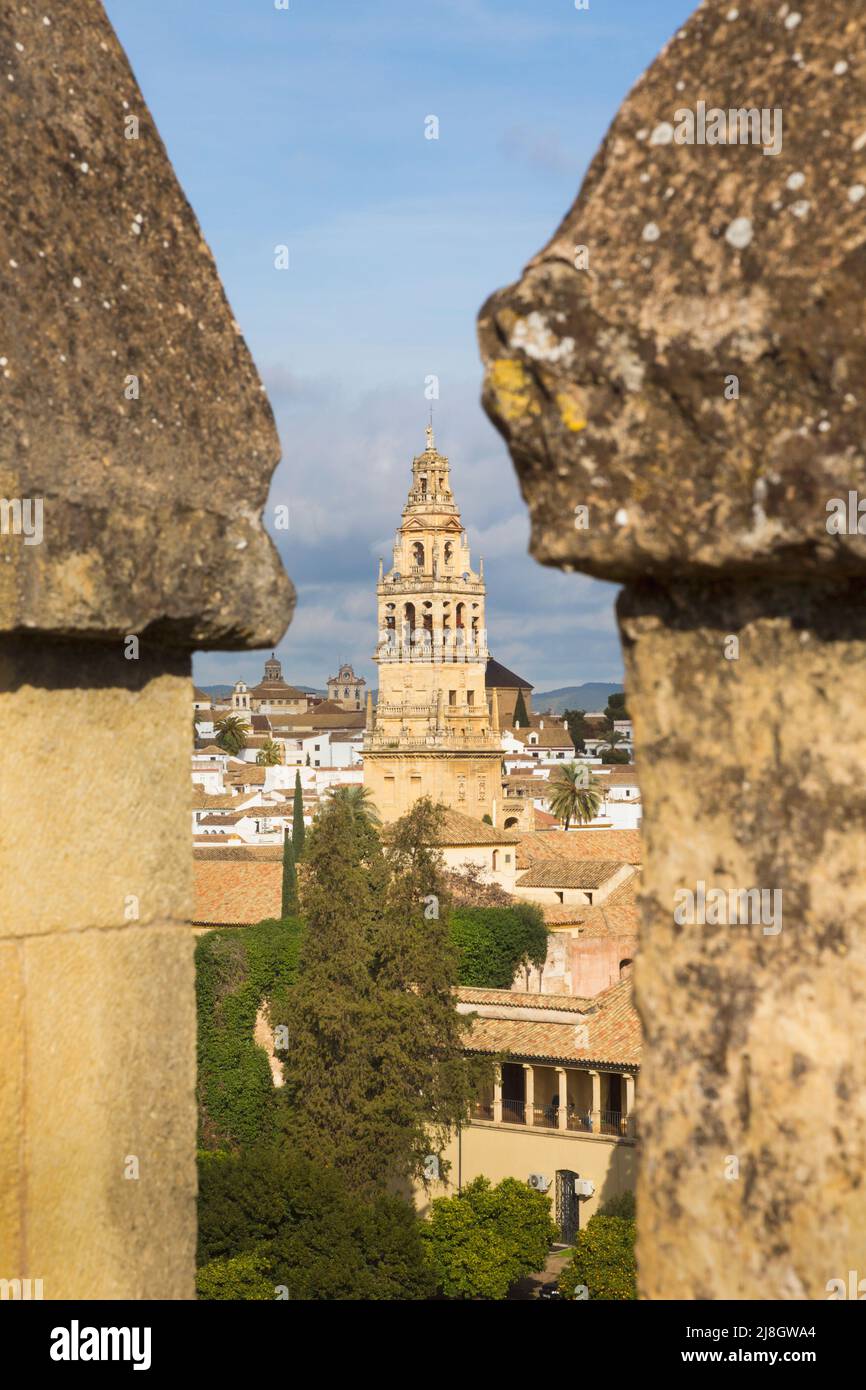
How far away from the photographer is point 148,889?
10.9 feet

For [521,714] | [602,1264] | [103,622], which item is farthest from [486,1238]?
[521,714]

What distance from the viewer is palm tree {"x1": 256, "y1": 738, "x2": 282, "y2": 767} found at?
118 meters

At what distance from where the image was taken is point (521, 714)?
5802 inches

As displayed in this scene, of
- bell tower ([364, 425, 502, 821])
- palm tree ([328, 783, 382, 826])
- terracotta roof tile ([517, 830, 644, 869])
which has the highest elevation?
bell tower ([364, 425, 502, 821])

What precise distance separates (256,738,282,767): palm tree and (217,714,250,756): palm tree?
165cm

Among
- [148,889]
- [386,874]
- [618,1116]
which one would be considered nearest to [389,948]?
[386,874]

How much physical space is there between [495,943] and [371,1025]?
15.4 m

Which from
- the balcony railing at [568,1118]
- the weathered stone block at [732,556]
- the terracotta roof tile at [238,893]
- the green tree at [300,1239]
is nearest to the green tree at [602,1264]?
the green tree at [300,1239]

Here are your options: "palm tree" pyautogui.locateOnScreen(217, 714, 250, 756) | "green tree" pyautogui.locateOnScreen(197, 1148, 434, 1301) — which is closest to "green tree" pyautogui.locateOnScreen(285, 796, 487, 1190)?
"green tree" pyautogui.locateOnScreen(197, 1148, 434, 1301)

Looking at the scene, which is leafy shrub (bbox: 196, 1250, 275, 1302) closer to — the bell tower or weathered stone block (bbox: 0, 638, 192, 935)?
weathered stone block (bbox: 0, 638, 192, 935)

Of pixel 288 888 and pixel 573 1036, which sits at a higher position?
pixel 288 888

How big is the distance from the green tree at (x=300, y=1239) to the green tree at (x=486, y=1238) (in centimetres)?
114

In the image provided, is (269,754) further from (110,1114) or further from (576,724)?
(110,1114)

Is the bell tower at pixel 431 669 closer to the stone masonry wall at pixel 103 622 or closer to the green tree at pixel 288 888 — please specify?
the green tree at pixel 288 888
